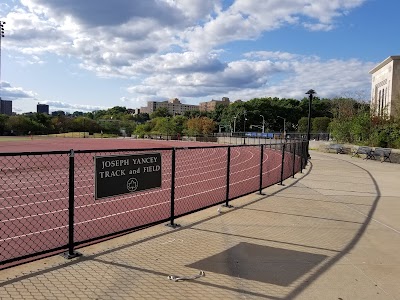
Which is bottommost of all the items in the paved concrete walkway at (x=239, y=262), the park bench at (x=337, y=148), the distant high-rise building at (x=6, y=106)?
the paved concrete walkway at (x=239, y=262)

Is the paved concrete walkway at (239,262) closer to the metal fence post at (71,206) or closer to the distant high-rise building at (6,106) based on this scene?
the metal fence post at (71,206)

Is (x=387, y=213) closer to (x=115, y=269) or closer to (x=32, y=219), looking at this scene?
(x=115, y=269)

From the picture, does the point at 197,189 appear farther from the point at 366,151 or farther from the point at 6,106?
the point at 6,106

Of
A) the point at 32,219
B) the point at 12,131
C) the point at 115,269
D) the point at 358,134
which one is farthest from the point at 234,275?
the point at 12,131

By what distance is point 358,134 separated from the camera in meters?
38.8

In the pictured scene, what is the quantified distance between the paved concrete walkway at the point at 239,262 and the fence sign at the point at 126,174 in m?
0.89

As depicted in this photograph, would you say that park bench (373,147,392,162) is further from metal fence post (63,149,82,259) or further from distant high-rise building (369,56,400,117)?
Answer: distant high-rise building (369,56,400,117)

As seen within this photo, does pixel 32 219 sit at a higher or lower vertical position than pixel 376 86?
lower

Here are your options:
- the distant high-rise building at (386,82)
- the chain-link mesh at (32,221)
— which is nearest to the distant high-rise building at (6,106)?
the distant high-rise building at (386,82)

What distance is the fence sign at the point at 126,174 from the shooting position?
5699 millimetres

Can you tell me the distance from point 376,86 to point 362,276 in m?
76.5

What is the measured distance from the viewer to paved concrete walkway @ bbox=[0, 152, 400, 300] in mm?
4512

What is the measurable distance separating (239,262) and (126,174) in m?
2.20

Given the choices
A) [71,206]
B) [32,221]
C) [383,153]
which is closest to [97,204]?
[32,221]
